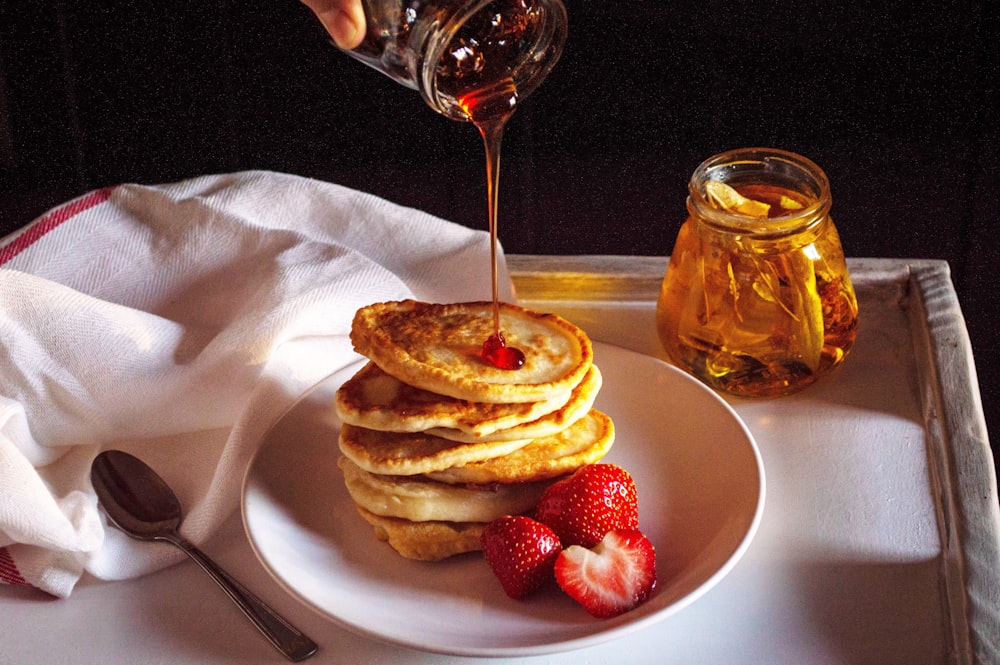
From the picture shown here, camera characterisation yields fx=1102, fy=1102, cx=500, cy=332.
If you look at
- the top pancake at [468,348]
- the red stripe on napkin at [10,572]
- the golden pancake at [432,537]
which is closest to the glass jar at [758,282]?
the top pancake at [468,348]

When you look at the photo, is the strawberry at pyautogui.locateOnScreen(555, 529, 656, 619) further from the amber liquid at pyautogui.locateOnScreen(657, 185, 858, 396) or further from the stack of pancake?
the amber liquid at pyautogui.locateOnScreen(657, 185, 858, 396)

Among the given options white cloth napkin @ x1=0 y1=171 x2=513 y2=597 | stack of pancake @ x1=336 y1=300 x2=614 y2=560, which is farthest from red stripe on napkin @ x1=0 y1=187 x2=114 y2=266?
stack of pancake @ x1=336 y1=300 x2=614 y2=560

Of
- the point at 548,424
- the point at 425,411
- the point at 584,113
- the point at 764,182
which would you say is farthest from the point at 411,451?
the point at 584,113

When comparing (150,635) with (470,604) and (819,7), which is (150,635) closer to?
(470,604)

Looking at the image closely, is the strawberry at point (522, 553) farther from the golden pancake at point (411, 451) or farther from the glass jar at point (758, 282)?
the glass jar at point (758, 282)

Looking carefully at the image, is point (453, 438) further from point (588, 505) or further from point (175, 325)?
point (175, 325)

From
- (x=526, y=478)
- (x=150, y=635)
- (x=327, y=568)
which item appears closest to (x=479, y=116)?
(x=526, y=478)
